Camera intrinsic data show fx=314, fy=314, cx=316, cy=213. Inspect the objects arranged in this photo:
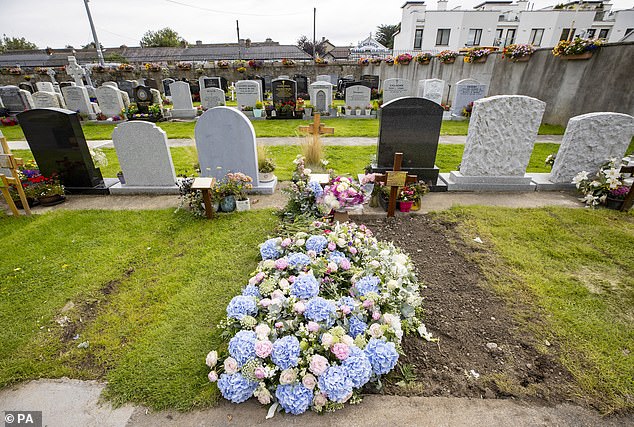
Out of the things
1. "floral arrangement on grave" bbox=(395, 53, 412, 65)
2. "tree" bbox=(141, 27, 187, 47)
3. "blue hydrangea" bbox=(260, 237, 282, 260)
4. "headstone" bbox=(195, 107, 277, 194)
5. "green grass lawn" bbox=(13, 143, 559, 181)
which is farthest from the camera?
"tree" bbox=(141, 27, 187, 47)

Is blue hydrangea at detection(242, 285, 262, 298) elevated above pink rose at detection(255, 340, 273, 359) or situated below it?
below

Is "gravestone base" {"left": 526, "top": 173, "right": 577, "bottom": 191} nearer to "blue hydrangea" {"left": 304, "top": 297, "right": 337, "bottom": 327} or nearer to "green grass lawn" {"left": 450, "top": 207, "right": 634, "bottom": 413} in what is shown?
"green grass lawn" {"left": 450, "top": 207, "right": 634, "bottom": 413}

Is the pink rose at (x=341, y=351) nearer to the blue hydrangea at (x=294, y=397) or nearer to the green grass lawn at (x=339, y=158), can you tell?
the blue hydrangea at (x=294, y=397)

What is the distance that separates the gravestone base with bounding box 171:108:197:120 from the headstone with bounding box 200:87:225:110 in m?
0.94

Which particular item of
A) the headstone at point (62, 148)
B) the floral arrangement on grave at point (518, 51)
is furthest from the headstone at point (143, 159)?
the floral arrangement on grave at point (518, 51)

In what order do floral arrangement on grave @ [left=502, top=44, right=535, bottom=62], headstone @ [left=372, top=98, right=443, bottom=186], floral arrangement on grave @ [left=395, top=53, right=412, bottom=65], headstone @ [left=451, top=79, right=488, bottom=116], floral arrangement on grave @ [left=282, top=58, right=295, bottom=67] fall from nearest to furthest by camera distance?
1. headstone @ [left=372, top=98, right=443, bottom=186]
2. floral arrangement on grave @ [left=502, top=44, right=535, bottom=62]
3. headstone @ [left=451, top=79, right=488, bottom=116]
4. floral arrangement on grave @ [left=395, top=53, right=412, bottom=65]
5. floral arrangement on grave @ [left=282, top=58, right=295, bottom=67]

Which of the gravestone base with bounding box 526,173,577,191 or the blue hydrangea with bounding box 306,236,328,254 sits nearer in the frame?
the blue hydrangea with bounding box 306,236,328,254

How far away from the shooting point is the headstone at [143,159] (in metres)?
5.35

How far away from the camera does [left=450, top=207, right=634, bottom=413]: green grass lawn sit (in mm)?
2467

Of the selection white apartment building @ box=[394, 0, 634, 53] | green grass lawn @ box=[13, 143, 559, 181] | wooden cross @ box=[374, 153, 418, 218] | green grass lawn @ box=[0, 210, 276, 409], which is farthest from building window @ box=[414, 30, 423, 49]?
green grass lawn @ box=[0, 210, 276, 409]

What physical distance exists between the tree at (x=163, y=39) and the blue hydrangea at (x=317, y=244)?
6595 cm

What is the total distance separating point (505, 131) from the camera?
215 inches

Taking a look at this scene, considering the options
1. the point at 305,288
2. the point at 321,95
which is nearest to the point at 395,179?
the point at 305,288

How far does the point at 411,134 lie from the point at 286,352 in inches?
175
